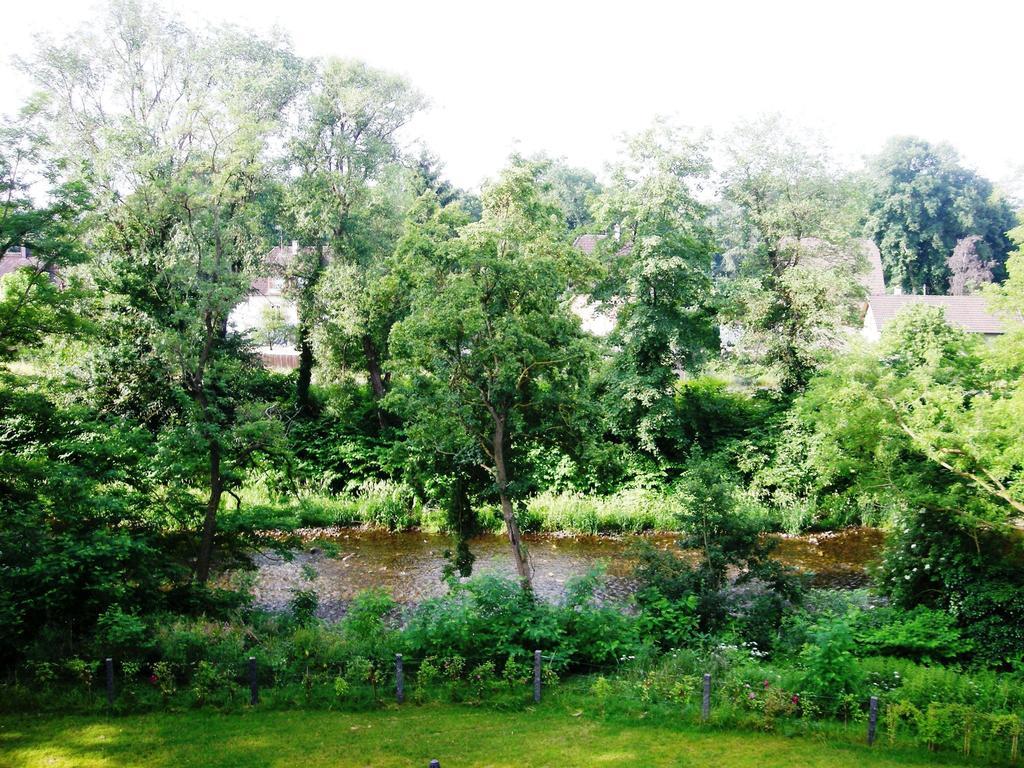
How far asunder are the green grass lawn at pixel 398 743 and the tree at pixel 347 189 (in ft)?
59.5

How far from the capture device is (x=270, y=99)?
28.2 meters

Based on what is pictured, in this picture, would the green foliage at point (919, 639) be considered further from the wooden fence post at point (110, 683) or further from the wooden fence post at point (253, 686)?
the wooden fence post at point (110, 683)

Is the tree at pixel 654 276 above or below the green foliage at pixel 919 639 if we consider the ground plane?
above

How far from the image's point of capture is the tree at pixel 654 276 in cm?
2564

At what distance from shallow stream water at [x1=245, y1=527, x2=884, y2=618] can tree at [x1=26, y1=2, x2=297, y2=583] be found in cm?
363

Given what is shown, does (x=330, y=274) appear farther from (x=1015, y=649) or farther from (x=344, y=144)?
(x=1015, y=649)

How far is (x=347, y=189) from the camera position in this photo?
2830cm

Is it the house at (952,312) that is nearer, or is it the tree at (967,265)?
the house at (952,312)

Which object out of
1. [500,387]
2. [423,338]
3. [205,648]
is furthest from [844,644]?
[205,648]

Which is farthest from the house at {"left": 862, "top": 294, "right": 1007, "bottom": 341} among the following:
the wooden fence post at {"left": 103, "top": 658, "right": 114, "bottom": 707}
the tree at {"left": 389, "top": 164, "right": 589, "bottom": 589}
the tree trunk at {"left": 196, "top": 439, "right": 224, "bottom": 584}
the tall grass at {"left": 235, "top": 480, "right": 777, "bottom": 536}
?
the wooden fence post at {"left": 103, "top": 658, "right": 114, "bottom": 707}

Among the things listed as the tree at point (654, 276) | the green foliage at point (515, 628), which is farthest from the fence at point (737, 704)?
the tree at point (654, 276)

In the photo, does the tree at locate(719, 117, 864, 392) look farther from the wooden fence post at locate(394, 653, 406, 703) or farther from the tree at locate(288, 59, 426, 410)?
the wooden fence post at locate(394, 653, 406, 703)

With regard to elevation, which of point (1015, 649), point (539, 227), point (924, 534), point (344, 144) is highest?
point (344, 144)

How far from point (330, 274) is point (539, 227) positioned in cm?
1088
